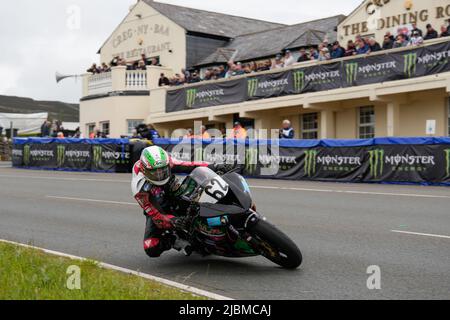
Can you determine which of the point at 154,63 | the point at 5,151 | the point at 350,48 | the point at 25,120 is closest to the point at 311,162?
the point at 350,48

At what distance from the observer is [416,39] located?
2264 cm

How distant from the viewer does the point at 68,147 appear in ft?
100

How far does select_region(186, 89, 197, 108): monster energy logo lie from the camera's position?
33031 millimetres

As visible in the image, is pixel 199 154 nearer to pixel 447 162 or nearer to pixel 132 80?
pixel 447 162

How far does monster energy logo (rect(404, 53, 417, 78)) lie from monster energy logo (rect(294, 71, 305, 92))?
5060mm

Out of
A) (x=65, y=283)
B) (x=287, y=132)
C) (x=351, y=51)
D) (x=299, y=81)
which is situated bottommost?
(x=65, y=283)

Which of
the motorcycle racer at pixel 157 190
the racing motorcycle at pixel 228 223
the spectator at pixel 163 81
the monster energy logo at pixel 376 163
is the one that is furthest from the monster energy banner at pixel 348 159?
the spectator at pixel 163 81

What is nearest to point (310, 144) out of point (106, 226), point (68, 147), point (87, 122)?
point (106, 226)

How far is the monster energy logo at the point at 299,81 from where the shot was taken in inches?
1076

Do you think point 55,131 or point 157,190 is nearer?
point 157,190

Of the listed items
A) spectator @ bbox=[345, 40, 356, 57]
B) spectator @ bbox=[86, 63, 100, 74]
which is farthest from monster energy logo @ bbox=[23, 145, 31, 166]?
spectator @ bbox=[345, 40, 356, 57]

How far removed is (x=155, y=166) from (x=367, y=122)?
22349mm

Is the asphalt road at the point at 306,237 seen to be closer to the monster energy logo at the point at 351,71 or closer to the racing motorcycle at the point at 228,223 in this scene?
the racing motorcycle at the point at 228,223

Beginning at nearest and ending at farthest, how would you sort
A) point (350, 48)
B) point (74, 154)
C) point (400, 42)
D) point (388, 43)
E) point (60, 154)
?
point (400, 42) < point (388, 43) < point (350, 48) < point (74, 154) < point (60, 154)
